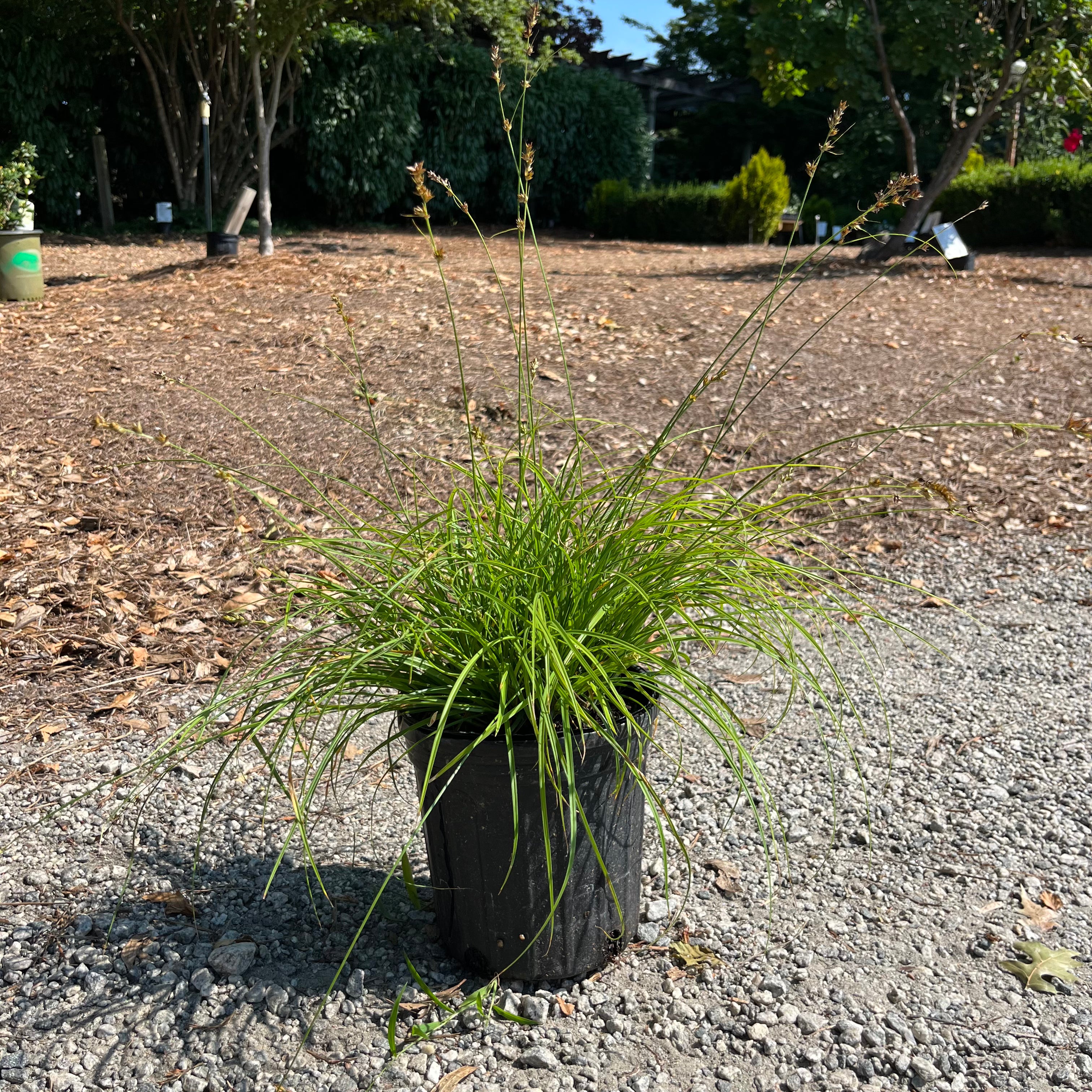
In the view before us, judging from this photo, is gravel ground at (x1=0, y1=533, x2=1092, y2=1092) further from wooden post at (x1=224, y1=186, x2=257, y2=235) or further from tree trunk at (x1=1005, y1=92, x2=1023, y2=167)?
tree trunk at (x1=1005, y1=92, x2=1023, y2=167)

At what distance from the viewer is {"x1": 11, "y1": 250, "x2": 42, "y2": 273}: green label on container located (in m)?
7.34

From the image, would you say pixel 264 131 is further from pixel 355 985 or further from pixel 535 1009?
pixel 535 1009

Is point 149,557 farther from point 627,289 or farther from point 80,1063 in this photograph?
point 627,289

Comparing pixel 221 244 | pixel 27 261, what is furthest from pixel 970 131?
pixel 27 261

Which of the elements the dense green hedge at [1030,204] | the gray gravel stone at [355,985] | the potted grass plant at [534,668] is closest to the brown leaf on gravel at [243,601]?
the potted grass plant at [534,668]

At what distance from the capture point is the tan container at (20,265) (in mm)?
7266

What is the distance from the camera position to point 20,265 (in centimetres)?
736

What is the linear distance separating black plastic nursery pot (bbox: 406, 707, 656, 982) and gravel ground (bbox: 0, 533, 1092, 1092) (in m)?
0.08

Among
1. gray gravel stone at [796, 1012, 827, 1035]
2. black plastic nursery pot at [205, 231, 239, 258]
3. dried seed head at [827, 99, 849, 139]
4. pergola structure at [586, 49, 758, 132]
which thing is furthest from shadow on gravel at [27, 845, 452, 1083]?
pergola structure at [586, 49, 758, 132]

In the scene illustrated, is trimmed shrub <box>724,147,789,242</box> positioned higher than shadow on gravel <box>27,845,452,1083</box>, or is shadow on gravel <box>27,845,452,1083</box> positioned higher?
trimmed shrub <box>724,147,789,242</box>

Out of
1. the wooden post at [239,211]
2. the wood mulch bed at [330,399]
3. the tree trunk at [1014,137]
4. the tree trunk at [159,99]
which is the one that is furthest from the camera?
the tree trunk at [1014,137]

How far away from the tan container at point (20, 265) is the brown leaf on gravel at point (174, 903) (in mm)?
6470

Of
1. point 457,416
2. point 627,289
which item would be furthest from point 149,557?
point 627,289

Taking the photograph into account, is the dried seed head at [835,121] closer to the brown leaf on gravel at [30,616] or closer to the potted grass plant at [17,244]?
the brown leaf on gravel at [30,616]
